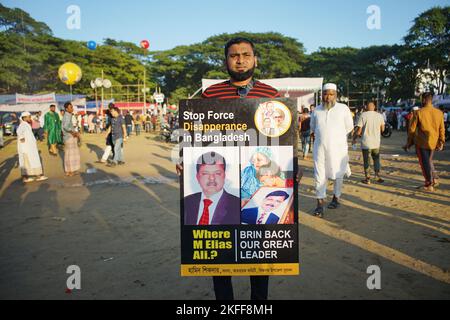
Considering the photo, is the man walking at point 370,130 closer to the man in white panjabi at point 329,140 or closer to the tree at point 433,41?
the man in white panjabi at point 329,140

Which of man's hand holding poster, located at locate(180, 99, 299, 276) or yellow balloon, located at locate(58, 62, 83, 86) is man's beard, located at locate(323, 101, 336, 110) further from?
yellow balloon, located at locate(58, 62, 83, 86)

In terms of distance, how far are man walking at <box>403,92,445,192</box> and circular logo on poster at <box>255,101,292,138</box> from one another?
5.35 meters

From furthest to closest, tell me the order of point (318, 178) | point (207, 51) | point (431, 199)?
point (207, 51)
point (431, 199)
point (318, 178)

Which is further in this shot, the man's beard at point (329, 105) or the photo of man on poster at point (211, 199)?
the man's beard at point (329, 105)

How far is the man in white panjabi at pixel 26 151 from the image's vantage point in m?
8.19

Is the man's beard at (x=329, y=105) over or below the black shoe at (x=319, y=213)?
over

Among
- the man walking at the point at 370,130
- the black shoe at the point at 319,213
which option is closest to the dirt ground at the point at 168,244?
the black shoe at the point at 319,213

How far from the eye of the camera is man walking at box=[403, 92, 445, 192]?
6250 millimetres

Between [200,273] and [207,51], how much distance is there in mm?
50541

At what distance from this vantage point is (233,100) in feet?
6.64

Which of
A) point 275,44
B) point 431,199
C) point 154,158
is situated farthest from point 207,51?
point 431,199

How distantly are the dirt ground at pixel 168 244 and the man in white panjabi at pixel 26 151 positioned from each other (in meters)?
0.85

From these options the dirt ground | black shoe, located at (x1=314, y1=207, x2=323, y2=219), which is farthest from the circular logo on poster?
black shoe, located at (x1=314, y1=207, x2=323, y2=219)

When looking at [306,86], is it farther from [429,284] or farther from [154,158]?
[429,284]
